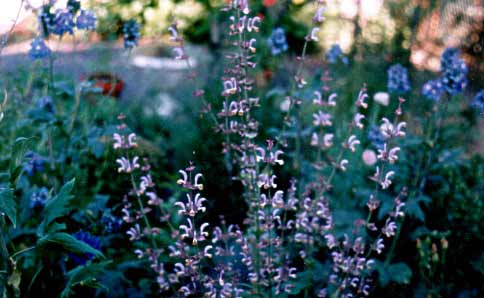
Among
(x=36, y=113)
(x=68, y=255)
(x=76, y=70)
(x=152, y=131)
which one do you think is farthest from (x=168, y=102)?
(x=68, y=255)

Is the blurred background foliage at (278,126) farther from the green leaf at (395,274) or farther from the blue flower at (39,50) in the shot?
the blue flower at (39,50)

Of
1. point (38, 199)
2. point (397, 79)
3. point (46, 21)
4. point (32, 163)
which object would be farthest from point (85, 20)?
point (397, 79)

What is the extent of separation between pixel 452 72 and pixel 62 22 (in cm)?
223

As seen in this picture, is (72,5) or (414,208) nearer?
(414,208)

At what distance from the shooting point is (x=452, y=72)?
3.12 metres

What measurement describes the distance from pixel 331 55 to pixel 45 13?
6.33ft

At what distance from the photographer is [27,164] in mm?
3123

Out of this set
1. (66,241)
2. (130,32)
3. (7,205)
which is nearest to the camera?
(7,205)

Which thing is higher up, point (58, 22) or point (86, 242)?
point (58, 22)

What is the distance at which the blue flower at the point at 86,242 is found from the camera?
2547 mm

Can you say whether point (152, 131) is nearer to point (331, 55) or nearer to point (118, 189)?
point (118, 189)

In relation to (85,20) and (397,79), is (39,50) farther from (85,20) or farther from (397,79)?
(397,79)

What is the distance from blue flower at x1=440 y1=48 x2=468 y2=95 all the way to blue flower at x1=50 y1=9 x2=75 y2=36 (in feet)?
7.06

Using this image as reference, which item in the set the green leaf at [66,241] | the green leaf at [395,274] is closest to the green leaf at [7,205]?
the green leaf at [66,241]
